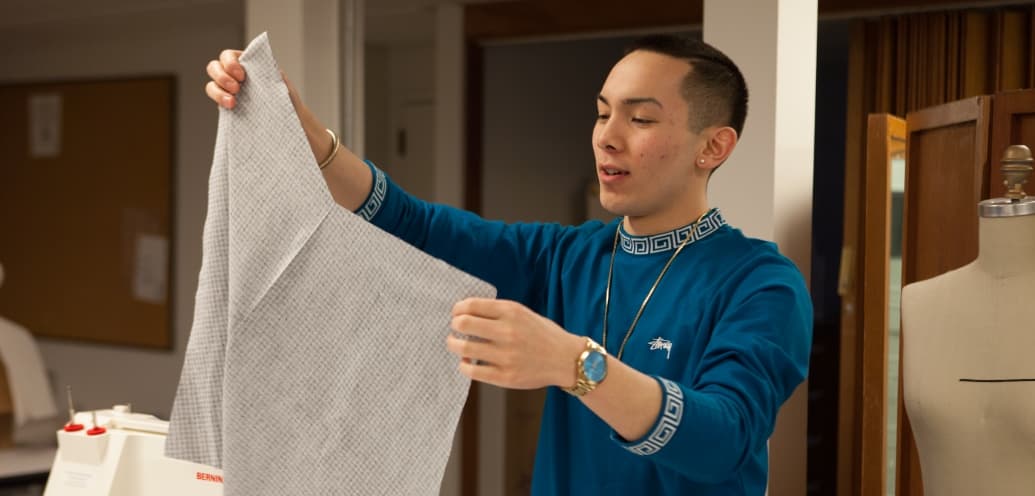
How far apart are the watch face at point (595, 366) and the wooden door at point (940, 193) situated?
973 mm

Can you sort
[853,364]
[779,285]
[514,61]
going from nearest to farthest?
[779,285], [853,364], [514,61]

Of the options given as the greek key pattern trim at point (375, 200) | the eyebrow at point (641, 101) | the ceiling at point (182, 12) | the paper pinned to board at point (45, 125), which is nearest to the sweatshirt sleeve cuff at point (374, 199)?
the greek key pattern trim at point (375, 200)

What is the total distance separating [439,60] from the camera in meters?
4.54

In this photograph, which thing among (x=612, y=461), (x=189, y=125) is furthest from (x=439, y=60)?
(x=612, y=461)

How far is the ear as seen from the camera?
137 cm

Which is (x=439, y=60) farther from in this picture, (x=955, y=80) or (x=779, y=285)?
(x=779, y=285)

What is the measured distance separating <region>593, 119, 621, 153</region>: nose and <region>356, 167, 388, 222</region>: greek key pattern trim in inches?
12.4

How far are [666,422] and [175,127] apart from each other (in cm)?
492

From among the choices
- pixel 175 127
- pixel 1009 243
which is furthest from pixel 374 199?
pixel 175 127

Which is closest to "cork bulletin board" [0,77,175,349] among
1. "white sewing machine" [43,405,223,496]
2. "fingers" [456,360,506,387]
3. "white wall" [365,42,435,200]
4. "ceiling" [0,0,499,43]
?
"ceiling" [0,0,499,43]

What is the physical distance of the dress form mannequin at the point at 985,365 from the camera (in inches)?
61.6

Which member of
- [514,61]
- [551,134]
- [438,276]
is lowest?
[438,276]

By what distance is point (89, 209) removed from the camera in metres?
5.75

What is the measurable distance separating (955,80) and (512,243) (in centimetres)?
247
